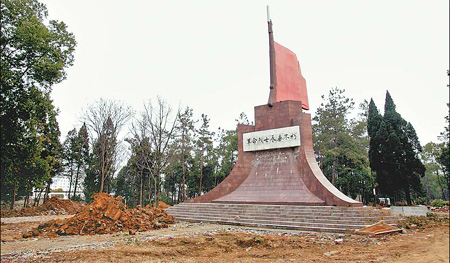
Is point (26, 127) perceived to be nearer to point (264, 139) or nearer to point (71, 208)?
point (264, 139)

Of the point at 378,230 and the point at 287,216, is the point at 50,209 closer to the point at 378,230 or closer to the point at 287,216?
the point at 287,216

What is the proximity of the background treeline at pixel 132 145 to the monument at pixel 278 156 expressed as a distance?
4.37 meters

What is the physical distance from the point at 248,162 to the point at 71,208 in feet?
37.9

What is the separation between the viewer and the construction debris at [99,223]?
8211mm

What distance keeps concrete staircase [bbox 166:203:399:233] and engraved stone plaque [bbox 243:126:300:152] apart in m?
2.97

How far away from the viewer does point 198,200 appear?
535 inches

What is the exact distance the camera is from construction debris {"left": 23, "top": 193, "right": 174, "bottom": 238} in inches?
323

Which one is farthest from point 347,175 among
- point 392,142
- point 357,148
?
point 392,142

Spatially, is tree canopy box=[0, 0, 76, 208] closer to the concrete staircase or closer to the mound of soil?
the concrete staircase

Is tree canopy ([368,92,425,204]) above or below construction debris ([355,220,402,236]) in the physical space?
above

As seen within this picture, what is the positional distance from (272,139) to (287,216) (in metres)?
4.14

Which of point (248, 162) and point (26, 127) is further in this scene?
point (248, 162)

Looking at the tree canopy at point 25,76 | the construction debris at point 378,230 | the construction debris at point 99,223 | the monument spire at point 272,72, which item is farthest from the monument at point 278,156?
the tree canopy at point 25,76

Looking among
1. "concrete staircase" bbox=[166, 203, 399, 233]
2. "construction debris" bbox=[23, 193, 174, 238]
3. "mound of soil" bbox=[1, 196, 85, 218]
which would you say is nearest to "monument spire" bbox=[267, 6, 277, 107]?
"concrete staircase" bbox=[166, 203, 399, 233]
